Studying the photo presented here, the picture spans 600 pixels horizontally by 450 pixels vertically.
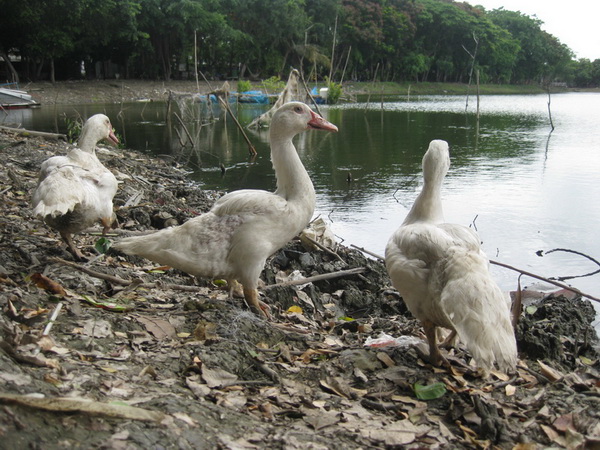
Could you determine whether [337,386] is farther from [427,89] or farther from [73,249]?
[427,89]

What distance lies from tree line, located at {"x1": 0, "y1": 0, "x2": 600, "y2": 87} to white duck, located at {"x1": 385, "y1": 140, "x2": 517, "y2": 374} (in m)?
22.9

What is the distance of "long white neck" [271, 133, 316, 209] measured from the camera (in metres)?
4.83

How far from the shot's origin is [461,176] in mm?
14164

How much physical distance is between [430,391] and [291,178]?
2234mm

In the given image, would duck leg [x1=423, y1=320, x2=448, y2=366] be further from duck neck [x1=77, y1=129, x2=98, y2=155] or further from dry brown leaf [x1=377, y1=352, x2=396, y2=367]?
duck neck [x1=77, y1=129, x2=98, y2=155]

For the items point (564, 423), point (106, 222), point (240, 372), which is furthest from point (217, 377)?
point (106, 222)

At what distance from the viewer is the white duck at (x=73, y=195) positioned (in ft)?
16.6

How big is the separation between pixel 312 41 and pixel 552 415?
6426cm

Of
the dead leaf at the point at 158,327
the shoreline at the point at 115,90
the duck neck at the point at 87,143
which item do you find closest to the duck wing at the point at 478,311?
the dead leaf at the point at 158,327

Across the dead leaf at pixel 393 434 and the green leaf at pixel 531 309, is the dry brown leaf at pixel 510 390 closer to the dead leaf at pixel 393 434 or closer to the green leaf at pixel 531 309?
the dead leaf at pixel 393 434

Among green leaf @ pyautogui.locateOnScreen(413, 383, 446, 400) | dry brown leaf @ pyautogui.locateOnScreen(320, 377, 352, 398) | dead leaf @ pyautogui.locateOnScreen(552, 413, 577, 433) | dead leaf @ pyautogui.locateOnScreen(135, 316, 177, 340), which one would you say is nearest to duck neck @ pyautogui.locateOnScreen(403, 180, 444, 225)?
green leaf @ pyautogui.locateOnScreen(413, 383, 446, 400)

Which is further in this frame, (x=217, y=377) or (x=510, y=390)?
(x=510, y=390)

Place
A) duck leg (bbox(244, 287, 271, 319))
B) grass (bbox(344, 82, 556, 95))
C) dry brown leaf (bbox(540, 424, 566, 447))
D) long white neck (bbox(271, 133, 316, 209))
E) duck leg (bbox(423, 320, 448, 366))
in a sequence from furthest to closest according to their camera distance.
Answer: grass (bbox(344, 82, 556, 95))
long white neck (bbox(271, 133, 316, 209))
duck leg (bbox(244, 287, 271, 319))
duck leg (bbox(423, 320, 448, 366))
dry brown leaf (bbox(540, 424, 566, 447))

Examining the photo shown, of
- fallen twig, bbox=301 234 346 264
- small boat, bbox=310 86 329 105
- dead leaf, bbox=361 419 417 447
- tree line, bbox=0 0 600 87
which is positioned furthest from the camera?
tree line, bbox=0 0 600 87
